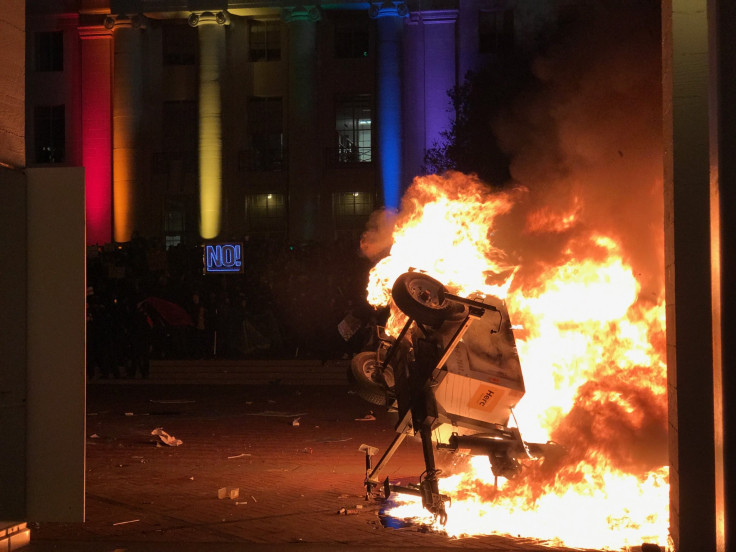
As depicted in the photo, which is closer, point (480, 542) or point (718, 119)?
point (718, 119)

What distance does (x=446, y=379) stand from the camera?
7.28 metres

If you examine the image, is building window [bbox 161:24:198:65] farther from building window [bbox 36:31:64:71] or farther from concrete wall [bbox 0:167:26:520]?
concrete wall [bbox 0:167:26:520]

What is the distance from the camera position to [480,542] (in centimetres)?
659

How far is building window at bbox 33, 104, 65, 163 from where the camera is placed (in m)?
38.4

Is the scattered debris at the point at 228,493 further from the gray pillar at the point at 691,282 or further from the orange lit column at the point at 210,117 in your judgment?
the orange lit column at the point at 210,117

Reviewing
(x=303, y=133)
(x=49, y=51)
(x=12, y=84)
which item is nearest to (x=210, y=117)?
(x=303, y=133)

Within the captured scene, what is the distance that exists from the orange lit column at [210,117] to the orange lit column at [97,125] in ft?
13.5

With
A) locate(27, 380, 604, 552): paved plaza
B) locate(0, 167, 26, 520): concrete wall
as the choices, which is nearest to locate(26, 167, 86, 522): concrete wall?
locate(0, 167, 26, 520): concrete wall

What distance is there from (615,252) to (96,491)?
5638mm

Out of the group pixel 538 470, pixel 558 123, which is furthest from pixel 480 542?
pixel 558 123

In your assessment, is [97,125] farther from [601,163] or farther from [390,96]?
[601,163]

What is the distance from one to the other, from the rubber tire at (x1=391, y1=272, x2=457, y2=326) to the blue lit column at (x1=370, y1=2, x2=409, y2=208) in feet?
93.6

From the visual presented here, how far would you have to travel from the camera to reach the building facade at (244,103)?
36000 mm

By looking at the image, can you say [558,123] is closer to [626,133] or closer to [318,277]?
[626,133]
